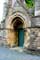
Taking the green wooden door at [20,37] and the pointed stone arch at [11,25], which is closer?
the pointed stone arch at [11,25]

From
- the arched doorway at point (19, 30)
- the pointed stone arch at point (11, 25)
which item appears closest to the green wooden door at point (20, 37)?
the arched doorway at point (19, 30)

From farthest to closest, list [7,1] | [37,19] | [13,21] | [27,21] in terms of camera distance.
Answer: [7,1]
[13,21]
[27,21]
[37,19]

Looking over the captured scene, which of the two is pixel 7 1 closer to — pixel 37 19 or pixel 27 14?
pixel 27 14

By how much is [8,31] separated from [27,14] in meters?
2.56

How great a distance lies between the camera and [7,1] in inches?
701

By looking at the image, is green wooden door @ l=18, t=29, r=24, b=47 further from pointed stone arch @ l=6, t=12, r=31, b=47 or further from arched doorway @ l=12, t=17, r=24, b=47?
pointed stone arch @ l=6, t=12, r=31, b=47

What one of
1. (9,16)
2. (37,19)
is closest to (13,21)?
(9,16)

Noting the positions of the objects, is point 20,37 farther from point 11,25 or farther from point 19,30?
point 11,25

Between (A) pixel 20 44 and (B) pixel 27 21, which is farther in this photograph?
(A) pixel 20 44

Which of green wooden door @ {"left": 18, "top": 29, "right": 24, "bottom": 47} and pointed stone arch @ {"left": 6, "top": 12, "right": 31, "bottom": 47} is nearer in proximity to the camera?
pointed stone arch @ {"left": 6, "top": 12, "right": 31, "bottom": 47}

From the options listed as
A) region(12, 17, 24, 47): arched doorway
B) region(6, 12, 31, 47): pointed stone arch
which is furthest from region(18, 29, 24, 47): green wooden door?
region(6, 12, 31, 47): pointed stone arch

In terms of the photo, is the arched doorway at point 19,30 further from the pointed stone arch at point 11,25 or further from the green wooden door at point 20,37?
the pointed stone arch at point 11,25

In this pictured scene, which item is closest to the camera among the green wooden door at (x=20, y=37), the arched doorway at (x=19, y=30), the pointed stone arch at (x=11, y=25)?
the pointed stone arch at (x=11, y=25)

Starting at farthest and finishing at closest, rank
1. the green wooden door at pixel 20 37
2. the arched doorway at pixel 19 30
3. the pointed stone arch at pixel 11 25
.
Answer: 1. the green wooden door at pixel 20 37
2. the arched doorway at pixel 19 30
3. the pointed stone arch at pixel 11 25
